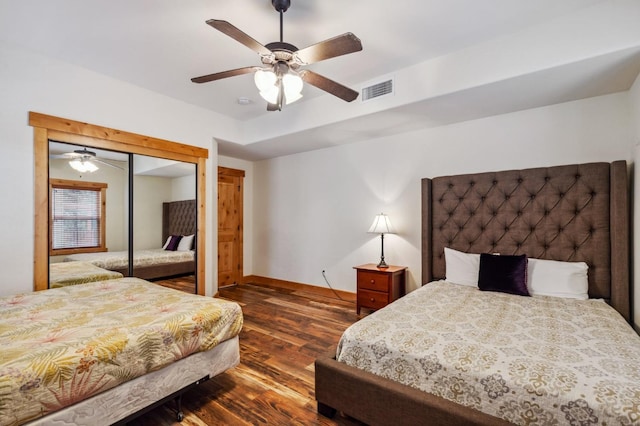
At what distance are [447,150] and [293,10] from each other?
7.20 ft

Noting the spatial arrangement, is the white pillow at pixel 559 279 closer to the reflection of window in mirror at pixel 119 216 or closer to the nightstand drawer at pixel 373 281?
the nightstand drawer at pixel 373 281

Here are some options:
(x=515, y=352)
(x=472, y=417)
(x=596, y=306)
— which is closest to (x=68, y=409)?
(x=472, y=417)

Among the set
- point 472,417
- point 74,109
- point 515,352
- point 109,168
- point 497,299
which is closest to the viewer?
point 472,417

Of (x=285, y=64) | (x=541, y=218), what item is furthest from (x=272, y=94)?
(x=541, y=218)

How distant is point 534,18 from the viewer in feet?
6.77

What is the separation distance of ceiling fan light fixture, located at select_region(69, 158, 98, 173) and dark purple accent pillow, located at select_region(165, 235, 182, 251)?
1048 millimetres

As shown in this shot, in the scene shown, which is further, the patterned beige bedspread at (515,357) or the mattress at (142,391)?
the mattress at (142,391)

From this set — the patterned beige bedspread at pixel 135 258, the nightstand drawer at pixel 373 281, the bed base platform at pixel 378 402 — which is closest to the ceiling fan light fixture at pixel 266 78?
the bed base platform at pixel 378 402

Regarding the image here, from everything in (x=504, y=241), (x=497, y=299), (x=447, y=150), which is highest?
(x=447, y=150)

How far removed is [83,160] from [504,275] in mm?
3952

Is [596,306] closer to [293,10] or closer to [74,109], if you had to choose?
[293,10]

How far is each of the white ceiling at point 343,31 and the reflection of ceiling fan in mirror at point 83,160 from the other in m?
0.79

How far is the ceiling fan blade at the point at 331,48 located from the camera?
1581mm

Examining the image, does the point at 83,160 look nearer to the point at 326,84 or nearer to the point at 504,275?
the point at 326,84
